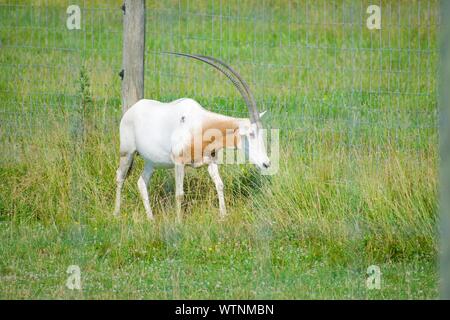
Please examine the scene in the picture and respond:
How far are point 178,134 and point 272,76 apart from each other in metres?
5.36

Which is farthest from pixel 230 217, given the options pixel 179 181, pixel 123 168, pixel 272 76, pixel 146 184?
pixel 272 76

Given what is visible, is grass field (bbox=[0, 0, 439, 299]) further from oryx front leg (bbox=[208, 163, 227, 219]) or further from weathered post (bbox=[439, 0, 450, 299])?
weathered post (bbox=[439, 0, 450, 299])

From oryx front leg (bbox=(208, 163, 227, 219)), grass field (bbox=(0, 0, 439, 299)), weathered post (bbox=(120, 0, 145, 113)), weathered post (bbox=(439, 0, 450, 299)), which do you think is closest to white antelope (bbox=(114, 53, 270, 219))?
oryx front leg (bbox=(208, 163, 227, 219))

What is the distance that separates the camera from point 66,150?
305 inches

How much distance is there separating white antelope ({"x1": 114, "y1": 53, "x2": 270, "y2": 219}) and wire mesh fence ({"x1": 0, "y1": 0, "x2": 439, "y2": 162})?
1096mm

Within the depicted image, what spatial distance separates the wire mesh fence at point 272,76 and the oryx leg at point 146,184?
3.40 ft

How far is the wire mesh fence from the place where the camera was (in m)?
8.24

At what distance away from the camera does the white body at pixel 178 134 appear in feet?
22.7

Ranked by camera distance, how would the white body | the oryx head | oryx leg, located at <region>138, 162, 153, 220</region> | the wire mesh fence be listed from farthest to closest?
1. the wire mesh fence
2. oryx leg, located at <region>138, 162, 153, 220</region>
3. the white body
4. the oryx head

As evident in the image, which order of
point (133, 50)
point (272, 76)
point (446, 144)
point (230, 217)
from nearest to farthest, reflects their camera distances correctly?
point (446, 144) → point (230, 217) → point (133, 50) → point (272, 76)

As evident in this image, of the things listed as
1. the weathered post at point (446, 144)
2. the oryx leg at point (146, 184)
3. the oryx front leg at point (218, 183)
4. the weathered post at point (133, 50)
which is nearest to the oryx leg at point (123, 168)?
the oryx leg at point (146, 184)

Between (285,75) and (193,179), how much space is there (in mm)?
5053

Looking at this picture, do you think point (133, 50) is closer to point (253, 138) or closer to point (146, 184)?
point (146, 184)

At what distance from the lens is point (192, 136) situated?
696 centimetres
